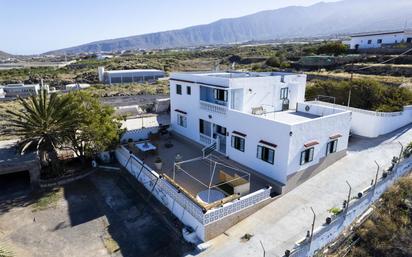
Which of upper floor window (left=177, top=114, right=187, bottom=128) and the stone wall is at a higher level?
upper floor window (left=177, top=114, right=187, bottom=128)

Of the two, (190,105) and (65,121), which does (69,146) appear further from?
(190,105)

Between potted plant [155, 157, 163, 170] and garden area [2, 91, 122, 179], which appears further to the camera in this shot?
garden area [2, 91, 122, 179]

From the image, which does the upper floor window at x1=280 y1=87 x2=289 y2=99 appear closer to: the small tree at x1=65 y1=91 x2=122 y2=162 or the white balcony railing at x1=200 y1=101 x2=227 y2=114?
the white balcony railing at x1=200 y1=101 x2=227 y2=114

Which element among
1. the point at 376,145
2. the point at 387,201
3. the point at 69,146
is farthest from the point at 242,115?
the point at 69,146

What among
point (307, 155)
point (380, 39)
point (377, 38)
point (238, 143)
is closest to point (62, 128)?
point (238, 143)

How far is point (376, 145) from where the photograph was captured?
2350cm

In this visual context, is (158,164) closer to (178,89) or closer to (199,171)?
(199,171)

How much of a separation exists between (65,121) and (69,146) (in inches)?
153

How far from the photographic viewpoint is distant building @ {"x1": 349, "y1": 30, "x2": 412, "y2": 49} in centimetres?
6425

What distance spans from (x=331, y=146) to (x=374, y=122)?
7818mm

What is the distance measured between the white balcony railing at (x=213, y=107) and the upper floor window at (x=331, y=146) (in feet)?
25.1

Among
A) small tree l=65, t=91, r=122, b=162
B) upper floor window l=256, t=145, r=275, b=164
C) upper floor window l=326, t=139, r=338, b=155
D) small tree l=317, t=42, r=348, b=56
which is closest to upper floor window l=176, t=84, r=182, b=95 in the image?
small tree l=65, t=91, r=122, b=162

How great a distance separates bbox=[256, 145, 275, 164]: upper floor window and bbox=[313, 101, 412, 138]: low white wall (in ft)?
37.9

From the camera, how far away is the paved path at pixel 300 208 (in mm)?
13383
